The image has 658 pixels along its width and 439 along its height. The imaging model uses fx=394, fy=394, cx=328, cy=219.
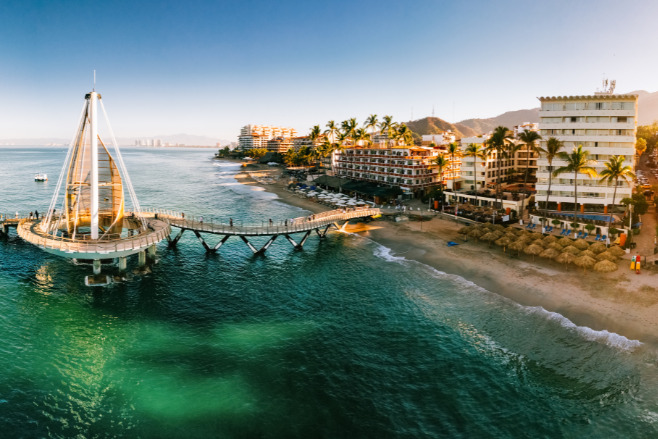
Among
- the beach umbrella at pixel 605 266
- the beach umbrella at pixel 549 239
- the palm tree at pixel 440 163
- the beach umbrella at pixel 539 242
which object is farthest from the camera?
the palm tree at pixel 440 163

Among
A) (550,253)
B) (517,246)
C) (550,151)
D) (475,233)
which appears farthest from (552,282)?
(550,151)

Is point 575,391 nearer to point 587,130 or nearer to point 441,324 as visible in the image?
point 441,324

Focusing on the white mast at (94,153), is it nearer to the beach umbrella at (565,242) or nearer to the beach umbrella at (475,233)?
the beach umbrella at (475,233)

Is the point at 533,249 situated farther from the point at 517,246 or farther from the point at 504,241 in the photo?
the point at 504,241

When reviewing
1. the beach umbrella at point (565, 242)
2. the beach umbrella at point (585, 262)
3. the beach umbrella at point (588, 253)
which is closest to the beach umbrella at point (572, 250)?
the beach umbrella at point (588, 253)

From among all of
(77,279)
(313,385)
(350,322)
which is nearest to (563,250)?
(350,322)

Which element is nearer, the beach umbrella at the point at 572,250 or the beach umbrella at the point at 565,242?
the beach umbrella at the point at 572,250
